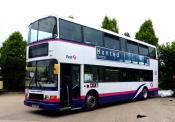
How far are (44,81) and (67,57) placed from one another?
1.42 meters

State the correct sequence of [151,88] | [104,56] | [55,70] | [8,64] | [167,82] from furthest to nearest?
[8,64] → [167,82] → [151,88] → [104,56] → [55,70]

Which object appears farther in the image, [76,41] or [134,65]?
[134,65]

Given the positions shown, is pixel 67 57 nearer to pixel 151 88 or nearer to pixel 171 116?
pixel 171 116

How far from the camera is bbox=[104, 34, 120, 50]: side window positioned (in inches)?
609

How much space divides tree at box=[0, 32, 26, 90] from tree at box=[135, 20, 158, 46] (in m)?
11.8

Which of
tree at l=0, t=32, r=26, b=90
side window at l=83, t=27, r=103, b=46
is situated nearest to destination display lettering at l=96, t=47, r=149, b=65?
side window at l=83, t=27, r=103, b=46

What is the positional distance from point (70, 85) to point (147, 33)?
18.2 metres

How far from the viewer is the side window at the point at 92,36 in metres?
13.9

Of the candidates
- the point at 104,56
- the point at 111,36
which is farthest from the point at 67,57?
the point at 111,36

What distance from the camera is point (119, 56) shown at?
1634 cm

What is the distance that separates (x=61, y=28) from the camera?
40.8ft

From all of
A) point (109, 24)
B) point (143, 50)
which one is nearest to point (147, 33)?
point (109, 24)

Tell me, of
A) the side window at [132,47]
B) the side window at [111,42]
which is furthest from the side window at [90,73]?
the side window at [132,47]

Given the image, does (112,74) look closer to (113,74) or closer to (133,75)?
(113,74)
